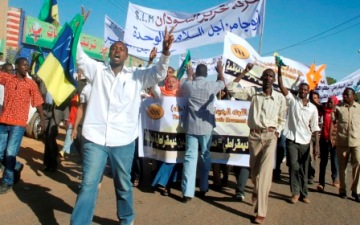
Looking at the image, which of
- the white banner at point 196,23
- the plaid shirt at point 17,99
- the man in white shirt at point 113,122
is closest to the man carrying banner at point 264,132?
the man in white shirt at point 113,122

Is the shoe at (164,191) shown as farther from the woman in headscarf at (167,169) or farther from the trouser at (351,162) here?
the trouser at (351,162)

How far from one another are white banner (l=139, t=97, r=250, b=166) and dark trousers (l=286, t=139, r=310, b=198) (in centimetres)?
69

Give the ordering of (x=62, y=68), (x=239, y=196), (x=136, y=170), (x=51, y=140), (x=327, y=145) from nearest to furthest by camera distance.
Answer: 1. (x=62, y=68)
2. (x=239, y=196)
3. (x=136, y=170)
4. (x=51, y=140)
5. (x=327, y=145)

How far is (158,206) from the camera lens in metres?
5.08

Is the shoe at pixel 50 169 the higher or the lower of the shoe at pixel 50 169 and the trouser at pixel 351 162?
the lower

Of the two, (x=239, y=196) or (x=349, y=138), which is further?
(x=349, y=138)

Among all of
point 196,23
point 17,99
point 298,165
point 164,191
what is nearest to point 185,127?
point 164,191

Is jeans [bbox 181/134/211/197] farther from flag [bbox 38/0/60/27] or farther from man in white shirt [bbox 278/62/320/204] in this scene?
flag [bbox 38/0/60/27]

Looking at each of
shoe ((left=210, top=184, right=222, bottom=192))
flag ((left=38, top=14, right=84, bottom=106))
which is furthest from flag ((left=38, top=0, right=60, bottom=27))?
shoe ((left=210, top=184, right=222, bottom=192))

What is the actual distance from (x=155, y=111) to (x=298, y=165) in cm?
240

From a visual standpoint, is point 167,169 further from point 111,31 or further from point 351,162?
point 111,31

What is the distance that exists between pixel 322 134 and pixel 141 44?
4.14 m

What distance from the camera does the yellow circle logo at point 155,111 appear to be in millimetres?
5906

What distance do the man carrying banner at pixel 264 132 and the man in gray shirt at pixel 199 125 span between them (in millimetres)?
693
